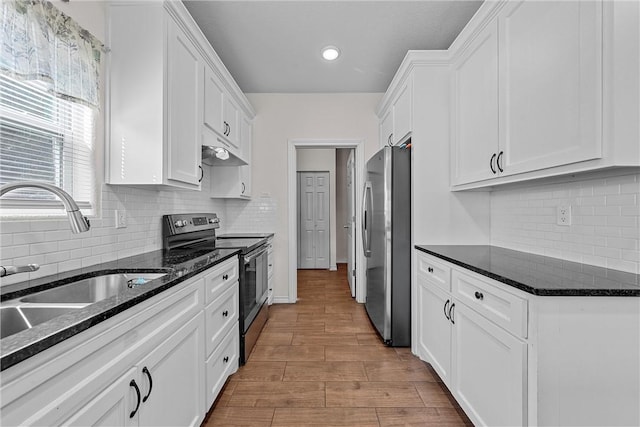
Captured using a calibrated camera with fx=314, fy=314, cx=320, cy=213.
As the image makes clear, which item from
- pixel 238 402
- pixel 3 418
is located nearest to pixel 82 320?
pixel 3 418

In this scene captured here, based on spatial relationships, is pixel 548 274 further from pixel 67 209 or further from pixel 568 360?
pixel 67 209

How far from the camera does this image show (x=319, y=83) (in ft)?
11.7

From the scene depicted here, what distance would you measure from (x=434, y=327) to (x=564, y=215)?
1004mm

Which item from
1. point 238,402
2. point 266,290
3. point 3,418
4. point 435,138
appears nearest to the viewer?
point 3,418

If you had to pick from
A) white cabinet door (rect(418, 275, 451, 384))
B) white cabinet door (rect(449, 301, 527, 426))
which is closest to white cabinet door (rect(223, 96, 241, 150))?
white cabinet door (rect(418, 275, 451, 384))

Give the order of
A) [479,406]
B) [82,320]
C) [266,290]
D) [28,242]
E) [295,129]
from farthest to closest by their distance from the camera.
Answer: [295,129]
[266,290]
[479,406]
[28,242]
[82,320]

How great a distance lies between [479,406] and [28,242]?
2095mm

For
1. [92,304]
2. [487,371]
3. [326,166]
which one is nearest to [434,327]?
[487,371]

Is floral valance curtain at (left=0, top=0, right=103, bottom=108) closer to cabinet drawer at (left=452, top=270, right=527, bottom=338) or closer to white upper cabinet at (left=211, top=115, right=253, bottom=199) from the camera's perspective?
white upper cabinet at (left=211, top=115, right=253, bottom=199)

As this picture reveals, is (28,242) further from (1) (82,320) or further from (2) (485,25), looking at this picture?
(2) (485,25)

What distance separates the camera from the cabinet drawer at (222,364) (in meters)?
1.71

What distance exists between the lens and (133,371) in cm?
102

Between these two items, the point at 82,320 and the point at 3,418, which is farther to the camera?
the point at 82,320

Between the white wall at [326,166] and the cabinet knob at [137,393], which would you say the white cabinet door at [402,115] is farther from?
the white wall at [326,166]
